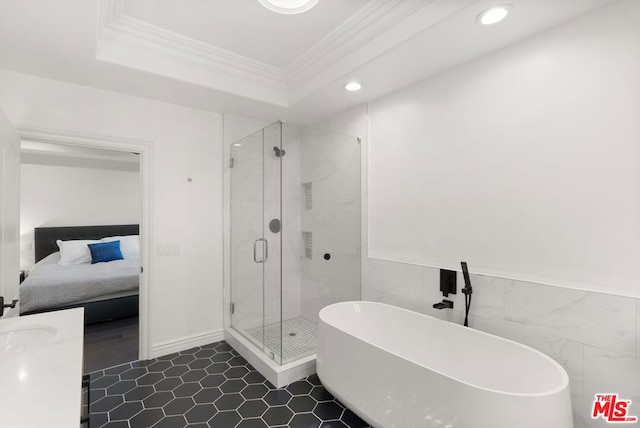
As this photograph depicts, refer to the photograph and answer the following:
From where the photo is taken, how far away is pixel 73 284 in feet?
12.1

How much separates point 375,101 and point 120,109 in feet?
7.66

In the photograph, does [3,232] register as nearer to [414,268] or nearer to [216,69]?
[216,69]

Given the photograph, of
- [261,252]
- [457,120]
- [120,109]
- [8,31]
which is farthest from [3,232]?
[457,120]

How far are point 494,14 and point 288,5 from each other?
3.79 feet

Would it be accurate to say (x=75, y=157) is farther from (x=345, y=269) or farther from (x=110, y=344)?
(x=345, y=269)

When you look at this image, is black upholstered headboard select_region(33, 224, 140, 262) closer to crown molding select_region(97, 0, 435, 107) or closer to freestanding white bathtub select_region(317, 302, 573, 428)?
crown molding select_region(97, 0, 435, 107)

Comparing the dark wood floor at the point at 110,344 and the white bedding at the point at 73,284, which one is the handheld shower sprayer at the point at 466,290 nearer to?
the dark wood floor at the point at 110,344

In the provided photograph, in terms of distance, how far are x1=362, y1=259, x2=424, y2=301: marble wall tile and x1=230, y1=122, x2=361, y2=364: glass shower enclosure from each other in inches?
5.9

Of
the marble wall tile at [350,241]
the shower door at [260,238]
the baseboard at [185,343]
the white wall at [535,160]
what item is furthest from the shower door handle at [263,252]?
the white wall at [535,160]

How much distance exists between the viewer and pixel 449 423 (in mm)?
1419

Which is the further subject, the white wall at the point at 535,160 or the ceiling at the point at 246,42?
the ceiling at the point at 246,42

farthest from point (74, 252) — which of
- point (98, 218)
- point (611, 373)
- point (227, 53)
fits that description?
point (611, 373)

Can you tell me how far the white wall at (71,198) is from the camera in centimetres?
511

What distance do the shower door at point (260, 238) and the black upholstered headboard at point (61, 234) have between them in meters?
3.94
